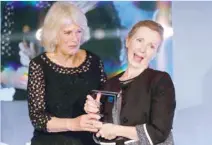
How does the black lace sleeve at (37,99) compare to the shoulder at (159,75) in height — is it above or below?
below

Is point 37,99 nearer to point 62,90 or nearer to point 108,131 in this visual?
point 62,90

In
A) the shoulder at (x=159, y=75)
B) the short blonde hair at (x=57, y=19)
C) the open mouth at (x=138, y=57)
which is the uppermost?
the short blonde hair at (x=57, y=19)

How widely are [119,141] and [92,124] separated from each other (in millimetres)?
104

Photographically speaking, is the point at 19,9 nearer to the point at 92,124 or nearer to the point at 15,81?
the point at 15,81

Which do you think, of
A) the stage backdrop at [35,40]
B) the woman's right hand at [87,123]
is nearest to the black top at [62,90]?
the woman's right hand at [87,123]

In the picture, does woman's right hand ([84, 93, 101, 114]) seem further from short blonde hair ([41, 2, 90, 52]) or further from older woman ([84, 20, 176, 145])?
short blonde hair ([41, 2, 90, 52])

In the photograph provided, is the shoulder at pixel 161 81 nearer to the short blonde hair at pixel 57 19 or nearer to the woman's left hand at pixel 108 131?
the woman's left hand at pixel 108 131

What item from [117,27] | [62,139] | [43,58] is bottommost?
[62,139]

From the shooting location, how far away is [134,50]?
1280mm

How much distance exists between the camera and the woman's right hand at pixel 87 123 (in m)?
1.26

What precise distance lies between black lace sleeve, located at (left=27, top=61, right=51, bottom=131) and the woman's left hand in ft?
0.81

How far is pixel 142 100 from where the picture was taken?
123 centimetres

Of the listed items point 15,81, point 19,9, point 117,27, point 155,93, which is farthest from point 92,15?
point 155,93

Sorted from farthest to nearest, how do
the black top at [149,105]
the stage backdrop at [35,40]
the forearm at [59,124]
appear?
1. the stage backdrop at [35,40]
2. the forearm at [59,124]
3. the black top at [149,105]
